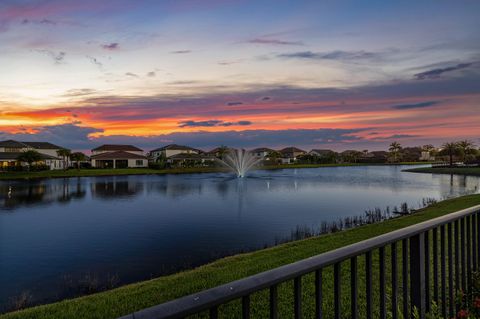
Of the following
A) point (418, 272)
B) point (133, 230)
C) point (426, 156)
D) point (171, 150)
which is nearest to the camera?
point (418, 272)

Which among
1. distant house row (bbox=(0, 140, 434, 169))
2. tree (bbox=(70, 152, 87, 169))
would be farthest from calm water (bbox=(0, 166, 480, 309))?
tree (bbox=(70, 152, 87, 169))

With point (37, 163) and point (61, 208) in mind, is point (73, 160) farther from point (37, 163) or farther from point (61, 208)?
point (61, 208)

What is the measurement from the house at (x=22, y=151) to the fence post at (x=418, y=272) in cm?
8687

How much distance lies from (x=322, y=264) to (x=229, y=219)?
2228cm

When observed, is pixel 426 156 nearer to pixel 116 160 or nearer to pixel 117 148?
pixel 117 148

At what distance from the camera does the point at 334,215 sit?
81.6 ft

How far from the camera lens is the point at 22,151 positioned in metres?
94.1

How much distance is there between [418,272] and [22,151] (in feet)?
350

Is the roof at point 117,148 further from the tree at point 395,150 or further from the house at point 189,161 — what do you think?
the tree at point 395,150

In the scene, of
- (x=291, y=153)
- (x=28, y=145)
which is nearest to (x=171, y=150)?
(x=28, y=145)

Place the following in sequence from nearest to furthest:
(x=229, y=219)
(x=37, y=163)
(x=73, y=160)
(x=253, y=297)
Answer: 1. (x=253, y=297)
2. (x=229, y=219)
3. (x=37, y=163)
4. (x=73, y=160)

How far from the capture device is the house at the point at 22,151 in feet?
265

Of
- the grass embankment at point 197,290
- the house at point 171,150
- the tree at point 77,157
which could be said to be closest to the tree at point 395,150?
the house at point 171,150

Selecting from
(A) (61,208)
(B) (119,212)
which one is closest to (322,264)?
(B) (119,212)
